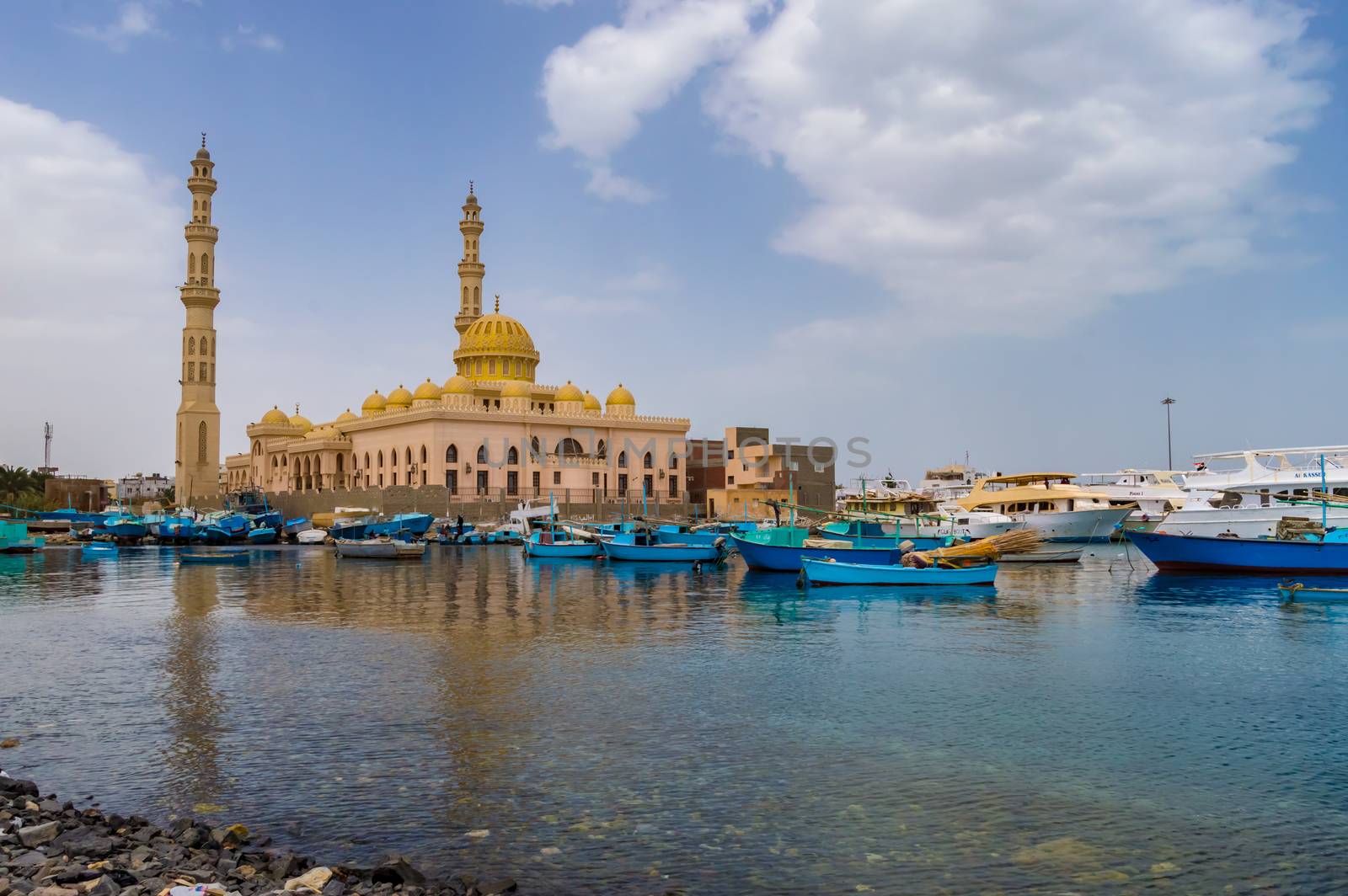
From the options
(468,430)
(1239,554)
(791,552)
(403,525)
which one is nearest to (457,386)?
(468,430)

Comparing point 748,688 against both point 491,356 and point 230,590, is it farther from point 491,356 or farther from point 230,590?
point 491,356

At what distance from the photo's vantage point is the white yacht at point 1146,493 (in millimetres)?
60750

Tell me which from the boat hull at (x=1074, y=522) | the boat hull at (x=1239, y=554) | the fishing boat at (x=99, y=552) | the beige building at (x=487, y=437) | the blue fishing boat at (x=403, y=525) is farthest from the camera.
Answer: the beige building at (x=487, y=437)

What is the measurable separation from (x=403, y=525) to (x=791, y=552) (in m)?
31.5

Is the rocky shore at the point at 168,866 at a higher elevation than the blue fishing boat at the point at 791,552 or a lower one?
lower

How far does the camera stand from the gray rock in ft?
26.4

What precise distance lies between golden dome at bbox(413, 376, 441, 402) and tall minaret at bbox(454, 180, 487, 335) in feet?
26.9

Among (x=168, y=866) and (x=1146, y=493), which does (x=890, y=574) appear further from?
(x=1146, y=493)

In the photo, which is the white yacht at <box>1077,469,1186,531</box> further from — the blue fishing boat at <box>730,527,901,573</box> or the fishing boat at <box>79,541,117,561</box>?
the fishing boat at <box>79,541,117,561</box>

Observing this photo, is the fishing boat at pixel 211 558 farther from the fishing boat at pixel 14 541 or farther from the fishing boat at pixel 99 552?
the fishing boat at pixel 14 541

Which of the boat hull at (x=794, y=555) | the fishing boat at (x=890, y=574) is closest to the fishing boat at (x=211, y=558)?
the boat hull at (x=794, y=555)

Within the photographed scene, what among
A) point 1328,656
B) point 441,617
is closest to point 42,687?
point 441,617

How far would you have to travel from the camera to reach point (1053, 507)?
2391 inches

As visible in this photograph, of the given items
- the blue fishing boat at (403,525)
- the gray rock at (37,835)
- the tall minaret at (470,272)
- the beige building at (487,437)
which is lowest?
the gray rock at (37,835)
